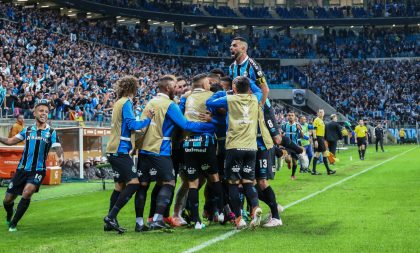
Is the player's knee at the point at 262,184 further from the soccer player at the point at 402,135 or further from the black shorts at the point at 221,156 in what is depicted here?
the soccer player at the point at 402,135

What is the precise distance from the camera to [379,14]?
240ft

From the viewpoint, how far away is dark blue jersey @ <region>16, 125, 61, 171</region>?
11023 millimetres

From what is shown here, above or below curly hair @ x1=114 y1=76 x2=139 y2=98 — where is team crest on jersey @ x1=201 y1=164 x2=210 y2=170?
below

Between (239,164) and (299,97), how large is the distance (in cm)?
5437

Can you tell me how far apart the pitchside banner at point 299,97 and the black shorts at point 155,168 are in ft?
177

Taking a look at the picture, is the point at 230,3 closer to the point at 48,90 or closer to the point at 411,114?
the point at 411,114

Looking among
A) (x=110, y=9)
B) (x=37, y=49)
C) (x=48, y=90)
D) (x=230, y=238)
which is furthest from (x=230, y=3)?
(x=230, y=238)

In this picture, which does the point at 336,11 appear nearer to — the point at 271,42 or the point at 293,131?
the point at 271,42

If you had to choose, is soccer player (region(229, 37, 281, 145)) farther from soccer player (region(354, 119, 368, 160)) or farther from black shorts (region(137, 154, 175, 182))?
soccer player (region(354, 119, 368, 160))

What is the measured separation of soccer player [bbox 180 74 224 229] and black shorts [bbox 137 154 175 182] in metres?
0.41

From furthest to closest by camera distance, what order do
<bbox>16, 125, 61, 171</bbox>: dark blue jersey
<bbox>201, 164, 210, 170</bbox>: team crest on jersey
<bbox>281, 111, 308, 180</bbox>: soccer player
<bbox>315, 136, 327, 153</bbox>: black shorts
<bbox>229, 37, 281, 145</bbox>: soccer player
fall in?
<bbox>281, 111, 308, 180</bbox>: soccer player
<bbox>315, 136, 327, 153</bbox>: black shorts
<bbox>16, 125, 61, 171</bbox>: dark blue jersey
<bbox>229, 37, 281, 145</bbox>: soccer player
<bbox>201, 164, 210, 170</bbox>: team crest on jersey

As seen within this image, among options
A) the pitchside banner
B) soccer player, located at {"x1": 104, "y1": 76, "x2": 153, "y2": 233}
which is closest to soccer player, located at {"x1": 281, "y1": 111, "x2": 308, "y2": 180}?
soccer player, located at {"x1": 104, "y1": 76, "x2": 153, "y2": 233}

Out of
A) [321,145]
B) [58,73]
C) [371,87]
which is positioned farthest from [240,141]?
[371,87]

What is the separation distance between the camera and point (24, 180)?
1105cm
